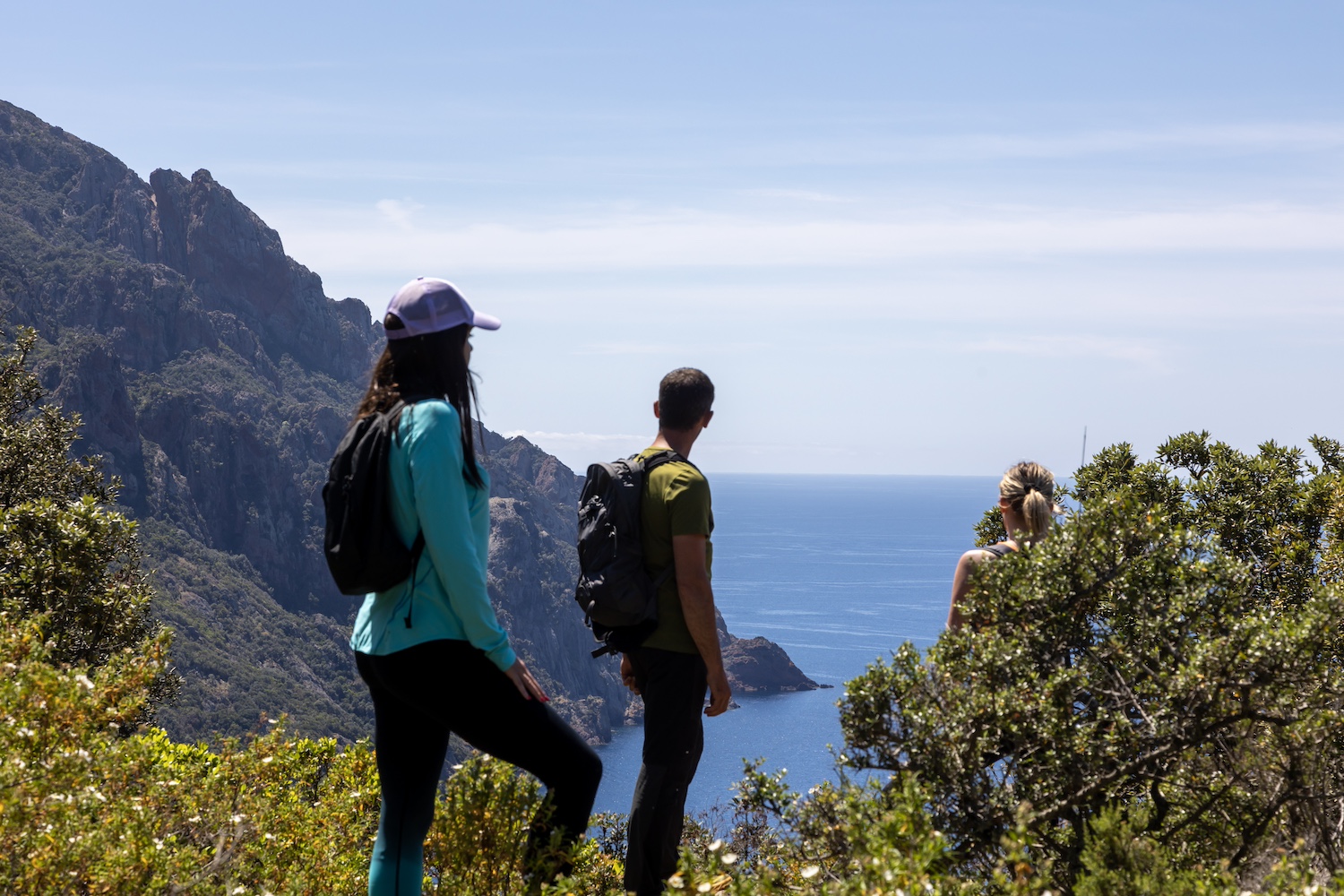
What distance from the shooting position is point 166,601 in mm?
93000

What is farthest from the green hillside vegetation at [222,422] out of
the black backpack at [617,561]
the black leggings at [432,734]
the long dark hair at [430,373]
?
the long dark hair at [430,373]

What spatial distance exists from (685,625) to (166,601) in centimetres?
9908

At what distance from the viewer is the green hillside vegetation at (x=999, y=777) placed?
3.31 meters

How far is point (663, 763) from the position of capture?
13.8ft

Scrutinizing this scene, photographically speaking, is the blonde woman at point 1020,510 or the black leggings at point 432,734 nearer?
the black leggings at point 432,734

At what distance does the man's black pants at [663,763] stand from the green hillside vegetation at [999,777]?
0.20 metres

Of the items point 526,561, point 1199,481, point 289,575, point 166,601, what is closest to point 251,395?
point 289,575

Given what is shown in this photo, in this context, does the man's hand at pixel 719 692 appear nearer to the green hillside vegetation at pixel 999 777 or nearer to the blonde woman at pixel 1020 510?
the green hillside vegetation at pixel 999 777

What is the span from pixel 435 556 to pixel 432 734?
2.08ft

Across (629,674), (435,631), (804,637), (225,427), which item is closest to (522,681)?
(435,631)

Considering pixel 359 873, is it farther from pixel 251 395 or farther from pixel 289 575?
pixel 251 395

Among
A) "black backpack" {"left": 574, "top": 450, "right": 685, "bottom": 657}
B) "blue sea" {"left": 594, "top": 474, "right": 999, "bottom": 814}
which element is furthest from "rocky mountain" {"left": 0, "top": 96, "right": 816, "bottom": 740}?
"black backpack" {"left": 574, "top": 450, "right": 685, "bottom": 657}

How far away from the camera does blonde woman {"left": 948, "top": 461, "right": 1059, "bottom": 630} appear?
4.64 meters

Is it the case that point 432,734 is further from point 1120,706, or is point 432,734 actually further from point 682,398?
point 1120,706
